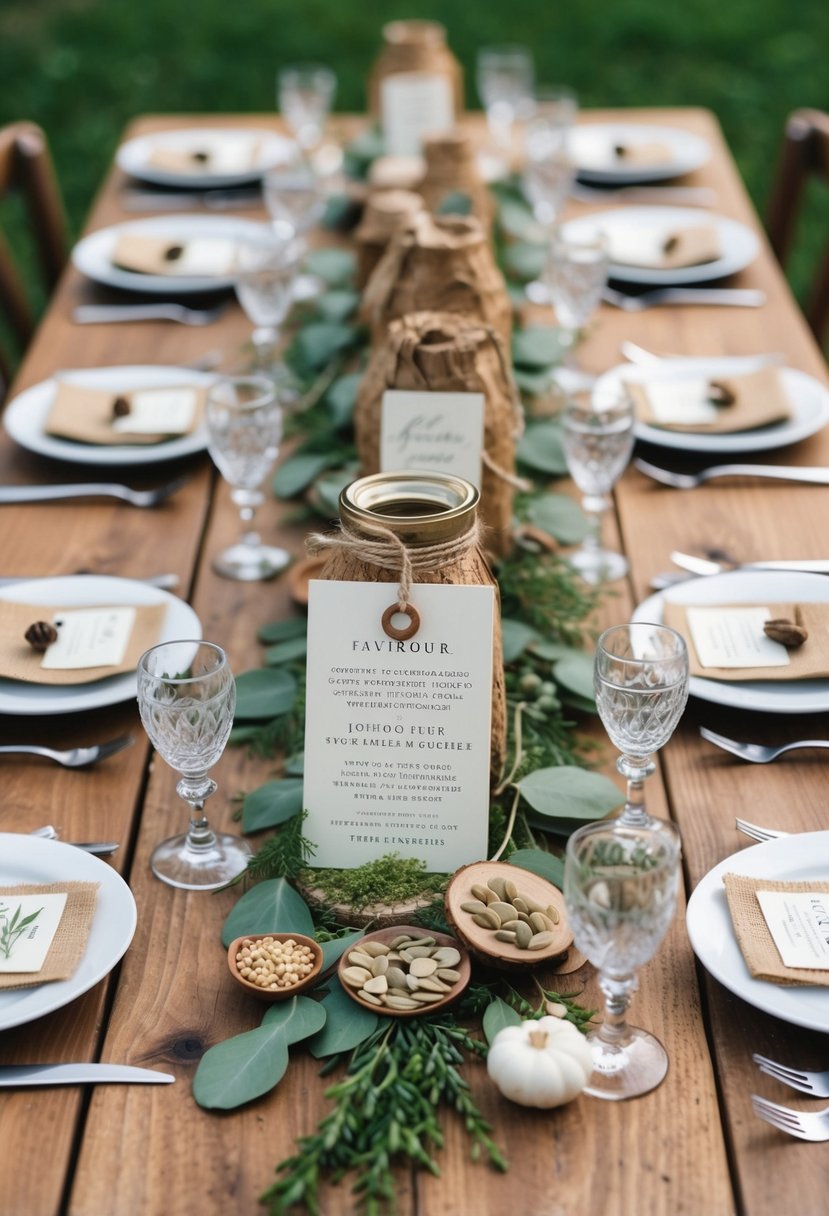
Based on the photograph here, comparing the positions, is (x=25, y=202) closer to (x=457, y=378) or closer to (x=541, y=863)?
(x=457, y=378)

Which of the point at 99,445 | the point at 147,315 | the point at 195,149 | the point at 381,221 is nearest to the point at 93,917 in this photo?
the point at 99,445

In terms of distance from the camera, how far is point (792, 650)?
60.2 inches

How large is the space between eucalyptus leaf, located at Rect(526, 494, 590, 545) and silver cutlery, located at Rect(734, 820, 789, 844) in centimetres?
57

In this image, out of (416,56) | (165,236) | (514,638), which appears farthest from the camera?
(416,56)

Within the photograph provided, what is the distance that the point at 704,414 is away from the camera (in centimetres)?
210

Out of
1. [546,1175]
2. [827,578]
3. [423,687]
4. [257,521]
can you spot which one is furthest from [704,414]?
[546,1175]

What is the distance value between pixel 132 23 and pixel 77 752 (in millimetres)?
5795

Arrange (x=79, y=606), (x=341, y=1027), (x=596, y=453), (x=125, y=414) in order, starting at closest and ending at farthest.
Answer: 1. (x=341, y=1027)
2. (x=79, y=606)
3. (x=596, y=453)
4. (x=125, y=414)

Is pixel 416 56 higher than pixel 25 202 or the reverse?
higher

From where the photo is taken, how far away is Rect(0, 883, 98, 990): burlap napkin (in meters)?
1.11

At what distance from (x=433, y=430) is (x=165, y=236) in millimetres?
1424

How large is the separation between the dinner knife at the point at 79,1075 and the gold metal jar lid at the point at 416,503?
456mm

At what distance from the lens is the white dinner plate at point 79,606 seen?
4.88ft

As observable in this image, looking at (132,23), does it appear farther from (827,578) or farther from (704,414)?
(827,578)
